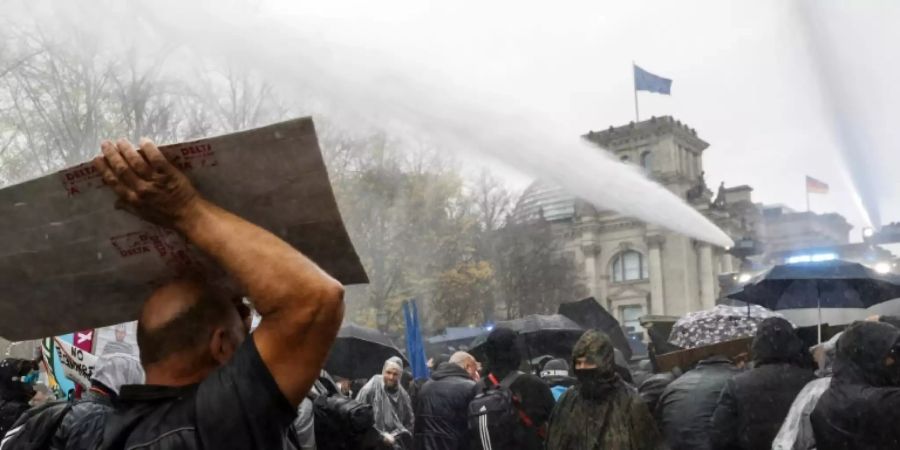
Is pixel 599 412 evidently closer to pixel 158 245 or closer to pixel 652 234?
pixel 158 245

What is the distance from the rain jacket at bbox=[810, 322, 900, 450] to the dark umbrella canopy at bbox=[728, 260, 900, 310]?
4.55 meters

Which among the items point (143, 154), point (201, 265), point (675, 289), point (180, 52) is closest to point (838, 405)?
point (201, 265)

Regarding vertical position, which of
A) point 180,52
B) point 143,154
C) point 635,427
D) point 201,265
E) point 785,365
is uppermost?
point 180,52

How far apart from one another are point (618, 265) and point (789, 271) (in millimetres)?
49588

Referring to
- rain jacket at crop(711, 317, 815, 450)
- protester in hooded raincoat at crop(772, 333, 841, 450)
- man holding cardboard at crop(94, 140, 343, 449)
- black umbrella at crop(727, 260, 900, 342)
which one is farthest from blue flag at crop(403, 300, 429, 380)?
man holding cardboard at crop(94, 140, 343, 449)

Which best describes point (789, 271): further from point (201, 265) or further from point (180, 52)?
point (180, 52)

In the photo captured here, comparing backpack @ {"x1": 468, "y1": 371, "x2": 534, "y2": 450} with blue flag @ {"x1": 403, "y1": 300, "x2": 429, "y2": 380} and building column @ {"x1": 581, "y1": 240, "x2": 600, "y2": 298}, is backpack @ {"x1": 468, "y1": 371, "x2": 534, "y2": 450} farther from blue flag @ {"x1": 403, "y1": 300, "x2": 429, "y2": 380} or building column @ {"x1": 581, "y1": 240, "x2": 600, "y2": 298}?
building column @ {"x1": 581, "y1": 240, "x2": 600, "y2": 298}

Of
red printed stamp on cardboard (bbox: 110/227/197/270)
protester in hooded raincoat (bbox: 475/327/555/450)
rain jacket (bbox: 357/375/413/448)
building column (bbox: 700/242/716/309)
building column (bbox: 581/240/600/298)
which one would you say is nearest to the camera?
red printed stamp on cardboard (bbox: 110/227/197/270)

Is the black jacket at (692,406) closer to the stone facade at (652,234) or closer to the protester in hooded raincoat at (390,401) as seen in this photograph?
the protester in hooded raincoat at (390,401)

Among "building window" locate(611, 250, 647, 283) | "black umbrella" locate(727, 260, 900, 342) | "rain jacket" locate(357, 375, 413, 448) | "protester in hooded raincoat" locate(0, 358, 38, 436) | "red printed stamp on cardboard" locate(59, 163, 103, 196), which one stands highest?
"building window" locate(611, 250, 647, 283)

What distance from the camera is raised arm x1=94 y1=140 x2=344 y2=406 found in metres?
1.59

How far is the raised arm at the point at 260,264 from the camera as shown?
159 centimetres

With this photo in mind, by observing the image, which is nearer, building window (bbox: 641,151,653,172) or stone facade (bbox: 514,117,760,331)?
building window (bbox: 641,151,653,172)

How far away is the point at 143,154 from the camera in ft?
5.44
